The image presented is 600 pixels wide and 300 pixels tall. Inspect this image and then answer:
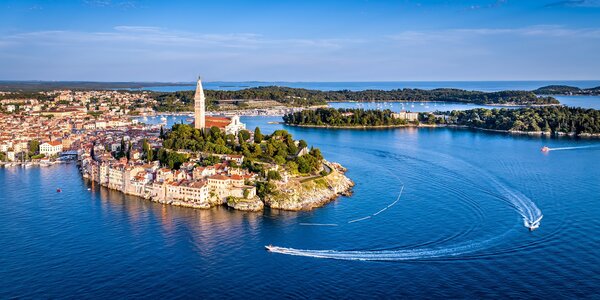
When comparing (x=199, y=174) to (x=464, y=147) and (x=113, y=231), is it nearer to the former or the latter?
(x=113, y=231)

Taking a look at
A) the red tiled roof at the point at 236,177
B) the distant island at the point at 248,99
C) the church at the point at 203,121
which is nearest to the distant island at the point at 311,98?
the distant island at the point at 248,99

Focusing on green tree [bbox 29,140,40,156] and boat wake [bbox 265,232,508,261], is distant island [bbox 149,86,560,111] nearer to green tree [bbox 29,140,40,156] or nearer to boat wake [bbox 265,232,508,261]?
green tree [bbox 29,140,40,156]

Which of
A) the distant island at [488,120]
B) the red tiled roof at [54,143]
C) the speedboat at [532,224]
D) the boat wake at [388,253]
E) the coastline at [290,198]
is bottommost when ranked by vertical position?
the boat wake at [388,253]

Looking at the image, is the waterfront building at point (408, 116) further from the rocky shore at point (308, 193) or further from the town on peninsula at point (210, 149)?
the rocky shore at point (308, 193)

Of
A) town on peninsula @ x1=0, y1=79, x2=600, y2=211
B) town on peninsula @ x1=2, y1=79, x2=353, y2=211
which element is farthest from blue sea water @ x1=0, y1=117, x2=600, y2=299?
town on peninsula @ x1=0, y1=79, x2=600, y2=211

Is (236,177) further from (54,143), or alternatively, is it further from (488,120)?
(488,120)

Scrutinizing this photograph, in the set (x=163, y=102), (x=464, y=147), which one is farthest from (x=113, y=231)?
(x=163, y=102)
